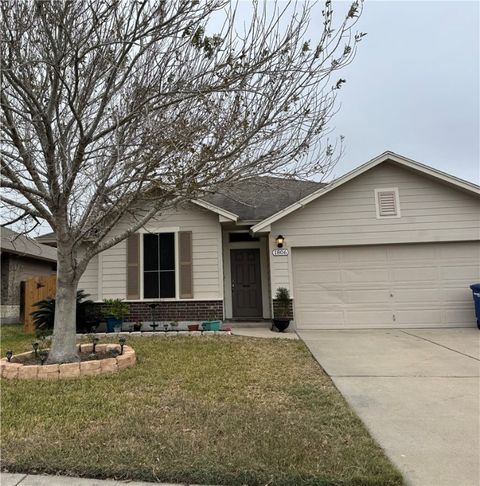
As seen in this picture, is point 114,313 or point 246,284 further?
point 246,284

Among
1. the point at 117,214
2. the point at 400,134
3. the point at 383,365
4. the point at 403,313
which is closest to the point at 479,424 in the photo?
the point at 383,365

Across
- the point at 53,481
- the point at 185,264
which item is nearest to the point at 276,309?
the point at 185,264

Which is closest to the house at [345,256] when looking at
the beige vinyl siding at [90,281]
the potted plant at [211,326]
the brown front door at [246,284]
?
the beige vinyl siding at [90,281]

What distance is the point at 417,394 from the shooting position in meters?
5.53

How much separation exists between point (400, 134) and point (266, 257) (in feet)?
16.9

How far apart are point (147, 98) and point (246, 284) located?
7.95m

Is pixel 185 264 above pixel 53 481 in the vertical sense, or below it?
above

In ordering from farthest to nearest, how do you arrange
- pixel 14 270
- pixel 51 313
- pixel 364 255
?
pixel 14 270
pixel 364 255
pixel 51 313

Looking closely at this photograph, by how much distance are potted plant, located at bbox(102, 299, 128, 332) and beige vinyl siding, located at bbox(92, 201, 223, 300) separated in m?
0.51

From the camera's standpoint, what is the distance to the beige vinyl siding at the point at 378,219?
457 inches

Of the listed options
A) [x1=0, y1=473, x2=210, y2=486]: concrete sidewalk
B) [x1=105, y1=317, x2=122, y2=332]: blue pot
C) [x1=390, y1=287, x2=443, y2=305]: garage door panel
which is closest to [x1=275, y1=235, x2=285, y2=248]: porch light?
[x1=390, y1=287, x2=443, y2=305]: garage door panel

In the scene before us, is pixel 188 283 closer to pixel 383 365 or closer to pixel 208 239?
pixel 208 239

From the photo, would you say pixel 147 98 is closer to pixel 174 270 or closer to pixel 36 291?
pixel 174 270

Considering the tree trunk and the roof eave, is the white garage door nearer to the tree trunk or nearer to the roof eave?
the roof eave
